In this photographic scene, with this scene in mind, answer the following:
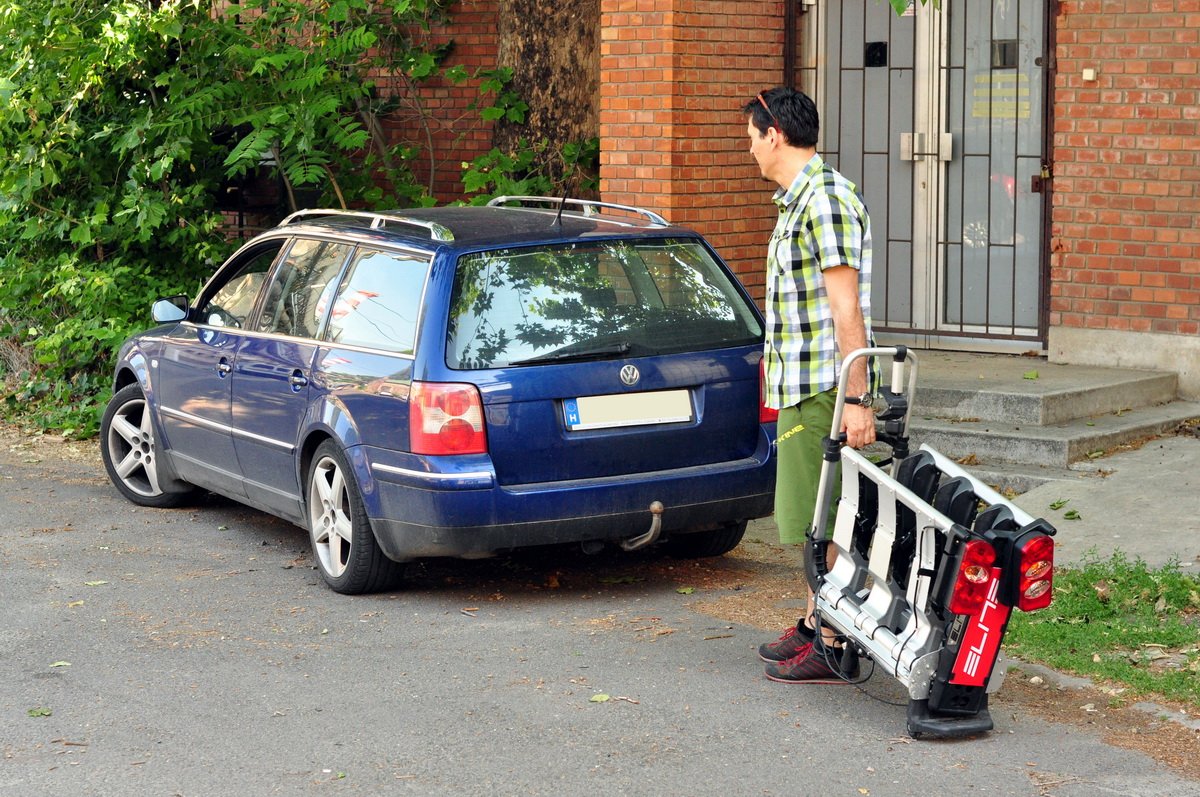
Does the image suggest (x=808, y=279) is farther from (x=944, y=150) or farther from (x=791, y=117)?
(x=944, y=150)

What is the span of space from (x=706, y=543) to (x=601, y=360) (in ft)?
4.52

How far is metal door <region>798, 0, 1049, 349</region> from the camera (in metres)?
11.1

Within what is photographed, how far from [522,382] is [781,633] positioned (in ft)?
4.80

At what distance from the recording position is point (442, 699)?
582 centimetres

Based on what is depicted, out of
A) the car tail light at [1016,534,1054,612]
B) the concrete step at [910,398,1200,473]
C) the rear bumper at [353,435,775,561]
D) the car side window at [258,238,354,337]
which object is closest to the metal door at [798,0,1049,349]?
the concrete step at [910,398,1200,473]

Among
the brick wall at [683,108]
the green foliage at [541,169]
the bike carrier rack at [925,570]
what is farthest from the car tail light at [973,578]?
the green foliage at [541,169]

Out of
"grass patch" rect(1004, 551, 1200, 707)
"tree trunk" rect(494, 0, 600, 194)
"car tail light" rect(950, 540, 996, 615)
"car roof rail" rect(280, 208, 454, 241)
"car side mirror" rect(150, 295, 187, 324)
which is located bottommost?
"grass patch" rect(1004, 551, 1200, 707)

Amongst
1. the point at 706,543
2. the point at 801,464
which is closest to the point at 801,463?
the point at 801,464

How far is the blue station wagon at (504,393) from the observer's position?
6715 mm

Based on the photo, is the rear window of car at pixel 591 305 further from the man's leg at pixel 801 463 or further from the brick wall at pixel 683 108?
the brick wall at pixel 683 108

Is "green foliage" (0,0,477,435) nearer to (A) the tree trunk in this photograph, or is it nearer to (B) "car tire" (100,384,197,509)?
(A) the tree trunk

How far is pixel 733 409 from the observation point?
7105 mm

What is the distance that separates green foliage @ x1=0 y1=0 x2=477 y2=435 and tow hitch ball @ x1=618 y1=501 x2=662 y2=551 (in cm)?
526

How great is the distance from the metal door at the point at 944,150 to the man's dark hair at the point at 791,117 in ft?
18.2
